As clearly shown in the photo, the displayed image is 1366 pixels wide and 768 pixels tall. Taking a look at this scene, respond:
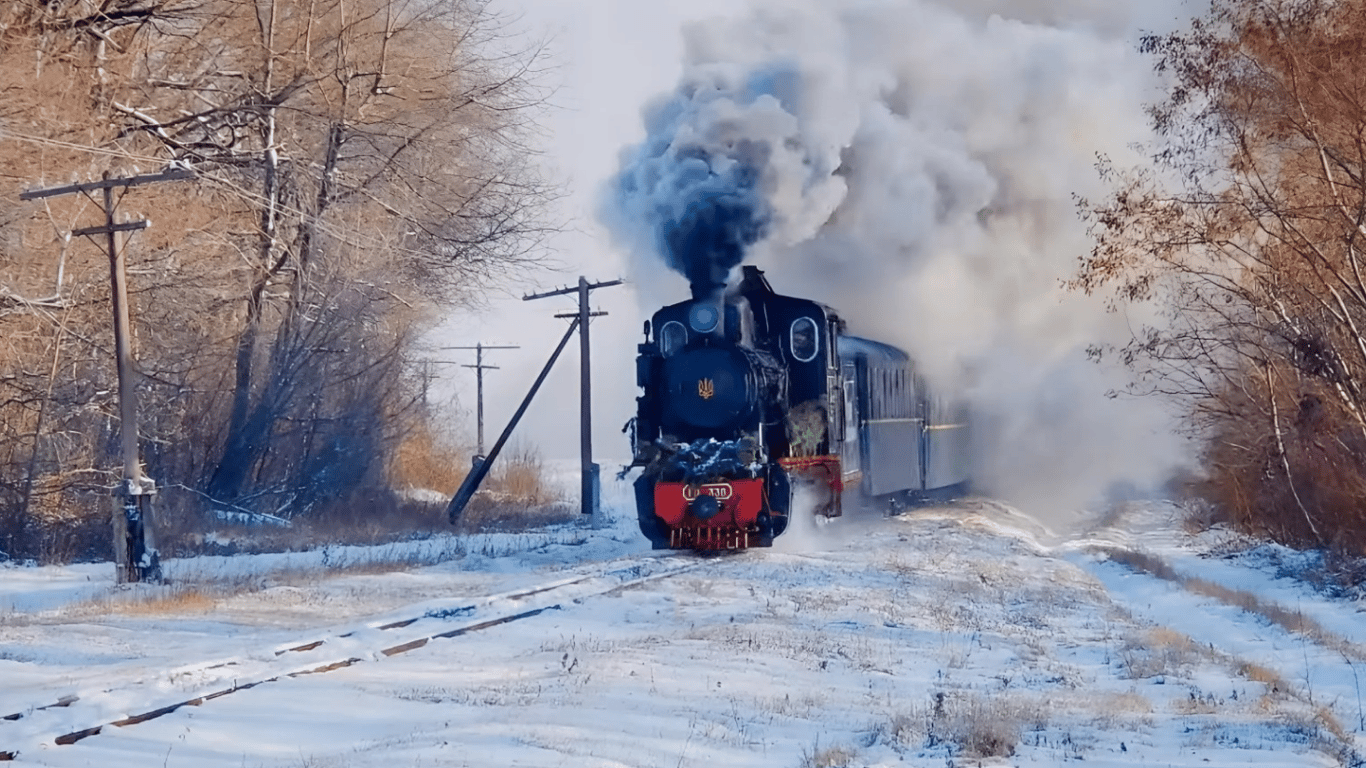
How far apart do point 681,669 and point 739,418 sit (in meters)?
8.33

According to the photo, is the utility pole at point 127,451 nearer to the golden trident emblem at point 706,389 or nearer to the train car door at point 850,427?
the golden trident emblem at point 706,389

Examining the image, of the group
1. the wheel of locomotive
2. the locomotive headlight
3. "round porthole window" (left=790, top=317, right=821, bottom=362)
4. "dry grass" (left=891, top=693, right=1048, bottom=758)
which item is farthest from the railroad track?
"round porthole window" (left=790, top=317, right=821, bottom=362)

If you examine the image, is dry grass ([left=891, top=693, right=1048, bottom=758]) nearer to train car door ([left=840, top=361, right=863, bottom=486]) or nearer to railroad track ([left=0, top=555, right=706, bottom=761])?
railroad track ([left=0, top=555, right=706, bottom=761])

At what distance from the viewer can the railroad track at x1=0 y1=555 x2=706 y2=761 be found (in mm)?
7098

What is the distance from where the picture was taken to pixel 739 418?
55.8ft

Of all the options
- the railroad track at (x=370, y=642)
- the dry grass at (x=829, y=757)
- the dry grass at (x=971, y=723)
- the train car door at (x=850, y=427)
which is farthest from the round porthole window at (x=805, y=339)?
the dry grass at (x=829, y=757)

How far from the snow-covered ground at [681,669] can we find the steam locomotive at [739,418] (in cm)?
89

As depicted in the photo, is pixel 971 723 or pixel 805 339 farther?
pixel 805 339

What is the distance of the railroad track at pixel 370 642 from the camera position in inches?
279

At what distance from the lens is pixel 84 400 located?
20.6 meters

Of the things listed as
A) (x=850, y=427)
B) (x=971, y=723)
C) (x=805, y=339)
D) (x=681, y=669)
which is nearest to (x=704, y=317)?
(x=805, y=339)

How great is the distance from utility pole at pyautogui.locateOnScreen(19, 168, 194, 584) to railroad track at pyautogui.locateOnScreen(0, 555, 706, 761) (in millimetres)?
4977

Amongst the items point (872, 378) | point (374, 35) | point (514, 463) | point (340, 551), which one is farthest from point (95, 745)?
point (514, 463)

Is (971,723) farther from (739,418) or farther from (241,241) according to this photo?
(241,241)
